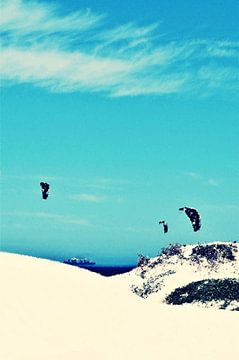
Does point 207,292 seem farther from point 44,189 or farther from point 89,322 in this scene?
point 89,322

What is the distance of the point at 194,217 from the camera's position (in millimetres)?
25047

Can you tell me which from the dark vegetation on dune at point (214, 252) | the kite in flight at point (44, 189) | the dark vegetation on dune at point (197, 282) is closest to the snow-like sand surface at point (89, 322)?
the kite in flight at point (44, 189)

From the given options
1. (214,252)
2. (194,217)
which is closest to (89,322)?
(194,217)

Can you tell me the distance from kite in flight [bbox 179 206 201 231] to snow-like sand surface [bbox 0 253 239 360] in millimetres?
6672

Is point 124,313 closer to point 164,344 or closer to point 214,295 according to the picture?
point 164,344

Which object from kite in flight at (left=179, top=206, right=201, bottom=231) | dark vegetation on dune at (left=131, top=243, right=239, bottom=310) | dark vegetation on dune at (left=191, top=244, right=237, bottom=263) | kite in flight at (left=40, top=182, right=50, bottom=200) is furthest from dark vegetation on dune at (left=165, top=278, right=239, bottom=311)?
kite in flight at (left=40, top=182, right=50, bottom=200)

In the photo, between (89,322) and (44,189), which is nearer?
(89,322)

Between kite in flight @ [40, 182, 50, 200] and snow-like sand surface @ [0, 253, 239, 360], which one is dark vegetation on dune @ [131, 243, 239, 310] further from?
snow-like sand surface @ [0, 253, 239, 360]

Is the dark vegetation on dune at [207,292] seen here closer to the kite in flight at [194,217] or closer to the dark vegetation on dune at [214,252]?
the kite in flight at [194,217]

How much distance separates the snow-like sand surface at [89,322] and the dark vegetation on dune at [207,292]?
14.3 m

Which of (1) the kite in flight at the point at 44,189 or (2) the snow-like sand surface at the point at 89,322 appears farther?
(1) the kite in flight at the point at 44,189

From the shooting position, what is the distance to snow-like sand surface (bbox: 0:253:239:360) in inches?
480

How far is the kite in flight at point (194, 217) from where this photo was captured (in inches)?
929

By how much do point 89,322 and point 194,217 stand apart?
40.0 feet
